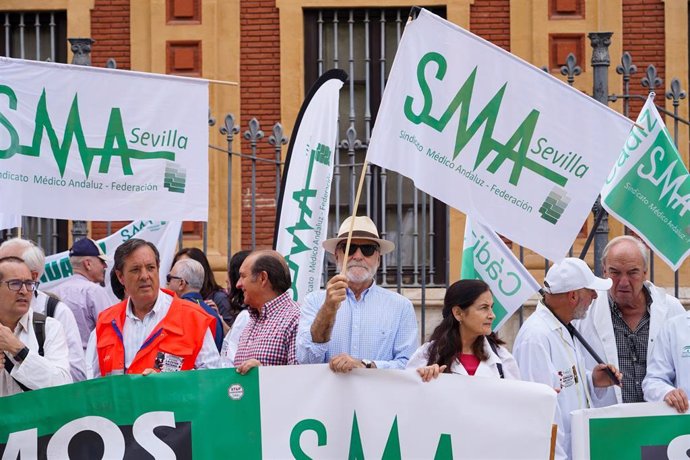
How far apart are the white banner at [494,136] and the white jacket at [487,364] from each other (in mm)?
694

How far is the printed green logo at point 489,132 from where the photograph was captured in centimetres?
853

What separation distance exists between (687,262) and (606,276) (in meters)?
5.94

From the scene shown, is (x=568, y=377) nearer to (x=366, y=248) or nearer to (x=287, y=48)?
(x=366, y=248)

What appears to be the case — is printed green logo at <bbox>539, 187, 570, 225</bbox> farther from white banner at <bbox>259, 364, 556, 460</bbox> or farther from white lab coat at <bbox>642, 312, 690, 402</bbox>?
white banner at <bbox>259, 364, 556, 460</bbox>

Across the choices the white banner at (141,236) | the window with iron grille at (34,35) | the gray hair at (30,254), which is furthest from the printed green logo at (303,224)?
the window with iron grille at (34,35)

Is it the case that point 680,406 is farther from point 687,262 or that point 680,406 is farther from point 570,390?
point 687,262

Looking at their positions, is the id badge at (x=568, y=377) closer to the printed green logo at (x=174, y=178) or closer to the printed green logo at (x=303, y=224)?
the printed green logo at (x=303, y=224)

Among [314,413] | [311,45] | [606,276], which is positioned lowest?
[314,413]

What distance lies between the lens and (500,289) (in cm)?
998

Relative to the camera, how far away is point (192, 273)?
10422 millimetres

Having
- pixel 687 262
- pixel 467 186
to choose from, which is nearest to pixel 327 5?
pixel 687 262

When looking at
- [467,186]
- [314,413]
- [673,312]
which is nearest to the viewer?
[314,413]

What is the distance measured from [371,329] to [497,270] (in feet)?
6.66

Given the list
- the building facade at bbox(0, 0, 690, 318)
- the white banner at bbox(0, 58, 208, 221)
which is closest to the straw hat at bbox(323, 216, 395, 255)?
the white banner at bbox(0, 58, 208, 221)
